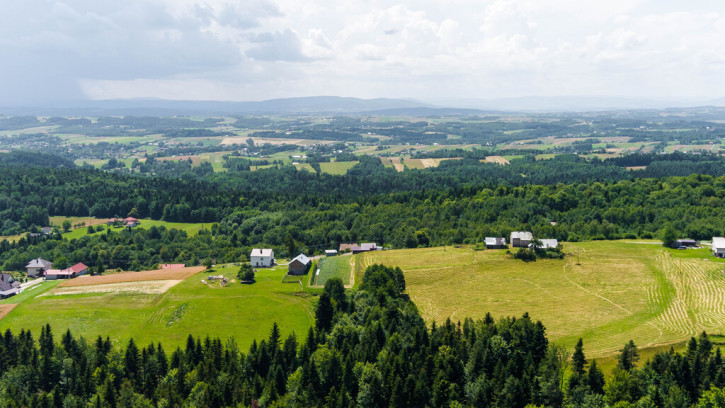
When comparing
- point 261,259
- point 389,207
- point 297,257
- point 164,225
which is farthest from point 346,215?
point 164,225

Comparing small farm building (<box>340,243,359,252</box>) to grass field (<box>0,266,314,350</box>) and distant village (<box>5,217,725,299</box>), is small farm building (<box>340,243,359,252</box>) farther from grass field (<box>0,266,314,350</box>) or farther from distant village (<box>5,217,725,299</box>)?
grass field (<box>0,266,314,350</box>)

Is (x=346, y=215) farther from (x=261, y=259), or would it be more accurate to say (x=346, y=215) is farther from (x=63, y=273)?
(x=63, y=273)

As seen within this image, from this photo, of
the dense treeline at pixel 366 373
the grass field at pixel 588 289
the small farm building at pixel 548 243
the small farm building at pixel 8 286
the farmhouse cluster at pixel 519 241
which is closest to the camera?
the dense treeline at pixel 366 373

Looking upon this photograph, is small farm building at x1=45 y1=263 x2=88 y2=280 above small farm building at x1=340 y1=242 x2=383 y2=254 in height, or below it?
below

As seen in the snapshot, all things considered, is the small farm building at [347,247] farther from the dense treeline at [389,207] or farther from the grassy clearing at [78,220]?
the grassy clearing at [78,220]

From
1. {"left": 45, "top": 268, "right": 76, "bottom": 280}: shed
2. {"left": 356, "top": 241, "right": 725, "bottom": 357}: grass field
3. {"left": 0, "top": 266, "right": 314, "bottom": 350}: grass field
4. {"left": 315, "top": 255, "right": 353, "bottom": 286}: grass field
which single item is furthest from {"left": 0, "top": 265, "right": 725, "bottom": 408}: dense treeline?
{"left": 45, "top": 268, "right": 76, "bottom": 280}: shed

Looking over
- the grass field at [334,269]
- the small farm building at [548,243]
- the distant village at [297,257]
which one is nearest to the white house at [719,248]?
the distant village at [297,257]

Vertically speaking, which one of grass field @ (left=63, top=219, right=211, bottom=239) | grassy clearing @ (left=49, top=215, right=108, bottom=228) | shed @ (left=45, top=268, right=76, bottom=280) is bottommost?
shed @ (left=45, top=268, right=76, bottom=280)

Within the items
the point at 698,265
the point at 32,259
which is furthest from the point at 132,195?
the point at 698,265
